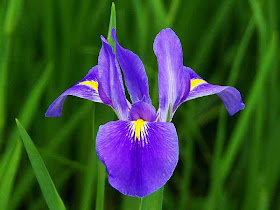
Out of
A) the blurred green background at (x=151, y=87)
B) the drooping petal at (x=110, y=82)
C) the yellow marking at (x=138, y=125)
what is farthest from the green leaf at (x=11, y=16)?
the yellow marking at (x=138, y=125)

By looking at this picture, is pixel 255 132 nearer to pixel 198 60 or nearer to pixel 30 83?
pixel 198 60

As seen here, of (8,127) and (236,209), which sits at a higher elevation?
(8,127)

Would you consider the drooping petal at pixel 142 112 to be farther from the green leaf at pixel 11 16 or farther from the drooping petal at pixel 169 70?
the green leaf at pixel 11 16

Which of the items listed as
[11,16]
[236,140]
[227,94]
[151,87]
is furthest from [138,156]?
[151,87]

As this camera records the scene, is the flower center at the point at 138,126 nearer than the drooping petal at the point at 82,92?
Yes

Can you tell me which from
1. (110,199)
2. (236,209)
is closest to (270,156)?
(236,209)

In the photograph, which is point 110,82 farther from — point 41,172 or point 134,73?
point 41,172
